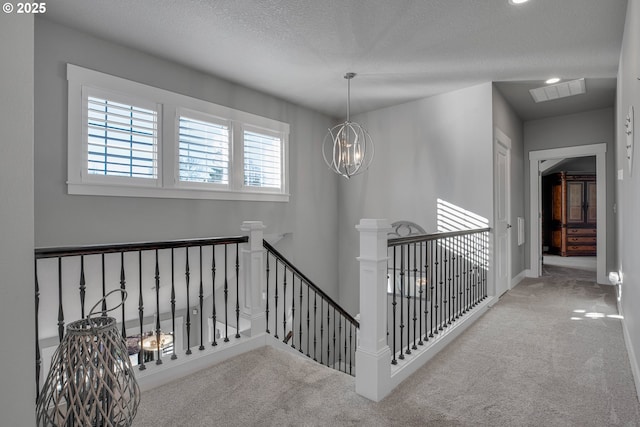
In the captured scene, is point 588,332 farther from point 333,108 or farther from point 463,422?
point 333,108

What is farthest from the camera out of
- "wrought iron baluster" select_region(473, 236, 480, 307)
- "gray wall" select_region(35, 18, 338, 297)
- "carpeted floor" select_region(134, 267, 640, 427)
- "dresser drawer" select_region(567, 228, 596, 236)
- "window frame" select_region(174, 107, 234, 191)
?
"dresser drawer" select_region(567, 228, 596, 236)

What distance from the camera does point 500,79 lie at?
4.16 m

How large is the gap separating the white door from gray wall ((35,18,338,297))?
8.31 ft

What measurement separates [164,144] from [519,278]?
5.41 m

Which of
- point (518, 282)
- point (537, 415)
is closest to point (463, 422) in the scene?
point (537, 415)

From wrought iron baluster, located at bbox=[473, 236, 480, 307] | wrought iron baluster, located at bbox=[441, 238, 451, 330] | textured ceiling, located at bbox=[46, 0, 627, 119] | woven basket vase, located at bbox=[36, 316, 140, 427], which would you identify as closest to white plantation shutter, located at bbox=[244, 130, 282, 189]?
textured ceiling, located at bbox=[46, 0, 627, 119]

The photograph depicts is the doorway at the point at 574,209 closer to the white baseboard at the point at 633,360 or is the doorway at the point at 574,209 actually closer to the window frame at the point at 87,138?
the white baseboard at the point at 633,360

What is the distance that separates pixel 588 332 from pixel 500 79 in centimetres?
289

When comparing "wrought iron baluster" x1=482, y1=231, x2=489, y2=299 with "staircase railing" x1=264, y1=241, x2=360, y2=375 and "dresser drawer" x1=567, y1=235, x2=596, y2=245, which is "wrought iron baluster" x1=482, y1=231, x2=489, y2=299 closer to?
"staircase railing" x1=264, y1=241, x2=360, y2=375

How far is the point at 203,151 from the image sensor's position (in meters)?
4.03

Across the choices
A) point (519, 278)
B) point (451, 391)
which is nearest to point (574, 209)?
point (519, 278)

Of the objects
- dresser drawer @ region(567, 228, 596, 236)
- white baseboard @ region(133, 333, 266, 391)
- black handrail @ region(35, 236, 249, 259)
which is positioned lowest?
white baseboard @ region(133, 333, 266, 391)

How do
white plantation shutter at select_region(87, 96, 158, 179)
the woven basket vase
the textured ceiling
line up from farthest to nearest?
1. white plantation shutter at select_region(87, 96, 158, 179)
2. the textured ceiling
3. the woven basket vase

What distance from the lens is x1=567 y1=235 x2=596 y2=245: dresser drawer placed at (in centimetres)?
855
